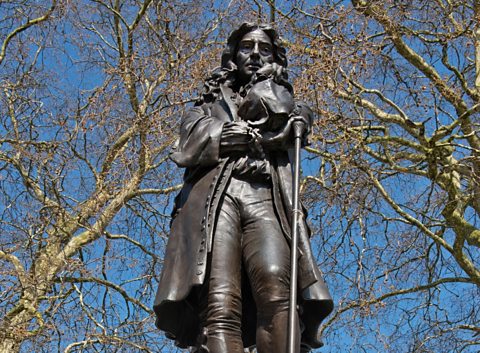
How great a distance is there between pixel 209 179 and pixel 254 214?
32cm

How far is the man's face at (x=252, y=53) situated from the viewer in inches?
252

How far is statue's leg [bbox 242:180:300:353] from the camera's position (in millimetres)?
5348

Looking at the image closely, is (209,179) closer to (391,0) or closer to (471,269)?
(471,269)

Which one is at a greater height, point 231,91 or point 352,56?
point 352,56

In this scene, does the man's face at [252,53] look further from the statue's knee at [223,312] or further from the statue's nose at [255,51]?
the statue's knee at [223,312]

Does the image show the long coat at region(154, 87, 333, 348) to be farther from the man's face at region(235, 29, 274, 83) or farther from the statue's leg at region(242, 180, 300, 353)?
the man's face at region(235, 29, 274, 83)

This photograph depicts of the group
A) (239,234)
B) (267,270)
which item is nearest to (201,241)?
(239,234)

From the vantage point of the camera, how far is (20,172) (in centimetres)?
1505

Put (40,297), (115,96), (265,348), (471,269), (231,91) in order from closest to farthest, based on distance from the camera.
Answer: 1. (265,348)
2. (231,91)
3. (40,297)
4. (471,269)
5. (115,96)

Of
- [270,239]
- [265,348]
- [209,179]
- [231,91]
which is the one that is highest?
[231,91]

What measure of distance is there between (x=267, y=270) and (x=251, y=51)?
60.5 inches

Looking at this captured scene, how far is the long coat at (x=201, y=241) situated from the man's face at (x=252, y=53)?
361mm

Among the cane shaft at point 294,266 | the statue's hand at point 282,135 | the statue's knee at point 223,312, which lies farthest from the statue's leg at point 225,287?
the statue's hand at point 282,135

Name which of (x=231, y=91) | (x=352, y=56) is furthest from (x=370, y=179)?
(x=231, y=91)
